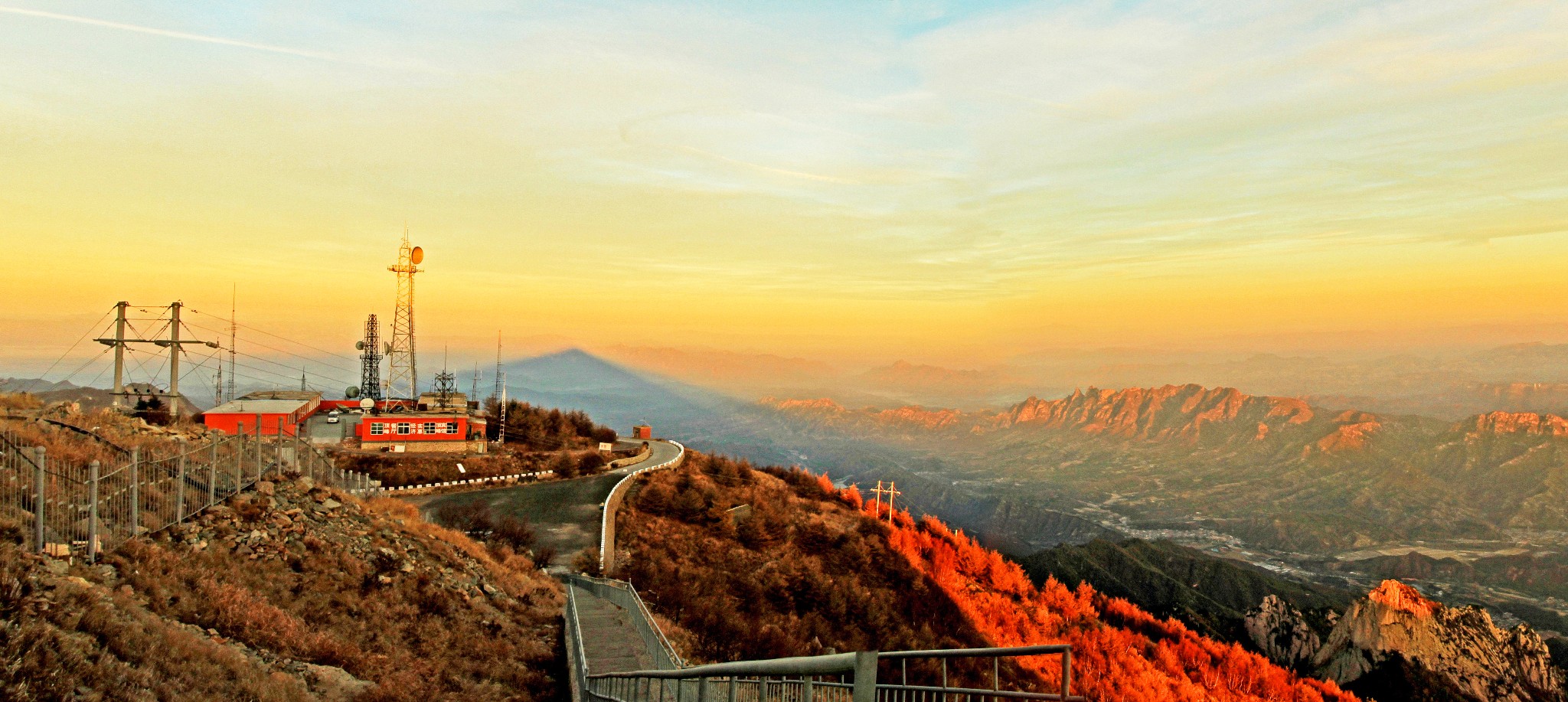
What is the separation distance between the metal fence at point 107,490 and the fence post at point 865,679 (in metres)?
11.8

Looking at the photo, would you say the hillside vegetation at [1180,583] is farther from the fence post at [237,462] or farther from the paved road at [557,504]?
the fence post at [237,462]

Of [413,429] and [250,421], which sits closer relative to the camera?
[250,421]

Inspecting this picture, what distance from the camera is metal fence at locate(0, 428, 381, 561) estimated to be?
10.2 m

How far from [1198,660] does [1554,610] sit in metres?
114

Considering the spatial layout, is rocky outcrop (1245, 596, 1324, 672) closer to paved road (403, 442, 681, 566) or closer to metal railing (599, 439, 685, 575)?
metal railing (599, 439, 685, 575)

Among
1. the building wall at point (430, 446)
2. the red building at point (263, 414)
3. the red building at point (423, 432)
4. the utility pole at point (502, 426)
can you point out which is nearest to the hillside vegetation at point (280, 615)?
the red building at point (263, 414)

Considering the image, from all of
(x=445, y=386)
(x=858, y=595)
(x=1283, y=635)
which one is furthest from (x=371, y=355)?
(x=1283, y=635)

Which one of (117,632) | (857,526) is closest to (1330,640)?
(857,526)

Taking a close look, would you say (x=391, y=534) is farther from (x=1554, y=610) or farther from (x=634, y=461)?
(x=1554, y=610)

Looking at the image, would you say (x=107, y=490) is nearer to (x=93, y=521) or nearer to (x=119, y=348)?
(x=93, y=521)

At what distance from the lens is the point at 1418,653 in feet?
193

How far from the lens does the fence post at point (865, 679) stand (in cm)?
380

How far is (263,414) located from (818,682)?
47448 mm

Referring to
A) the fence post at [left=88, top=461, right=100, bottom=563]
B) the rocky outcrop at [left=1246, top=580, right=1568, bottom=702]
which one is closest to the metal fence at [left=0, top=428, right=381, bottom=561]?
the fence post at [left=88, top=461, right=100, bottom=563]
